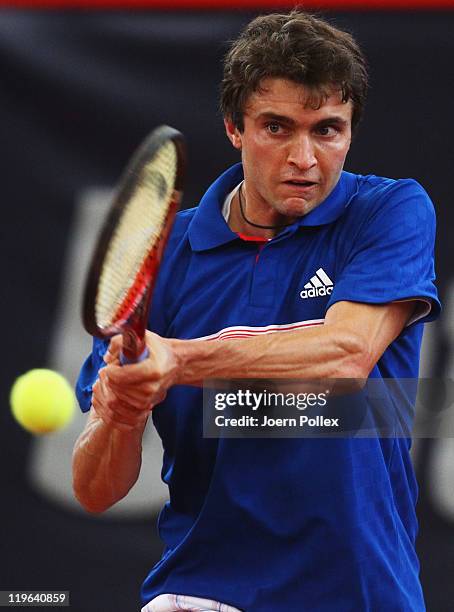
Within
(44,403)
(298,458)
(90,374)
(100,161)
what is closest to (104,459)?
(90,374)

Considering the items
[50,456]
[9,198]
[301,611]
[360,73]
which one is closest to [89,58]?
[9,198]

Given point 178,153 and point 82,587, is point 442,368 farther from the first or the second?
point 178,153

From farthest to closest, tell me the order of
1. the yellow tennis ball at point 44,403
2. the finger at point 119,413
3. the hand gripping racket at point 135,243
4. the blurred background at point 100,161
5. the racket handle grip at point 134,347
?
the blurred background at point 100,161 → the yellow tennis ball at point 44,403 → the finger at point 119,413 → the racket handle grip at point 134,347 → the hand gripping racket at point 135,243

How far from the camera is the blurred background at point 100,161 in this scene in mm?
3656

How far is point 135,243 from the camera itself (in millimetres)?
2012

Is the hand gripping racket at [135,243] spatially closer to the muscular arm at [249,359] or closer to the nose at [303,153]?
the muscular arm at [249,359]

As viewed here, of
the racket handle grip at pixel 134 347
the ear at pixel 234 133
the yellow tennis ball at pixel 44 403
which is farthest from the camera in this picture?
the yellow tennis ball at pixel 44 403

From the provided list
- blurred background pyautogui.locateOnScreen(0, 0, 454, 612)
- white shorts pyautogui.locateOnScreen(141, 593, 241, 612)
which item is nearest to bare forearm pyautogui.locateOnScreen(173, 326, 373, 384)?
white shorts pyautogui.locateOnScreen(141, 593, 241, 612)

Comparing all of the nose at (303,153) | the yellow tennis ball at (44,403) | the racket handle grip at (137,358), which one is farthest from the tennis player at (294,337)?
the yellow tennis ball at (44,403)

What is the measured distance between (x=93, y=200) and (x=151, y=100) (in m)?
0.34

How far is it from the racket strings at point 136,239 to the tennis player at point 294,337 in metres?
0.18

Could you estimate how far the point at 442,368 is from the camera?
364 centimetres

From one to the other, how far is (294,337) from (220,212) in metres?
0.55

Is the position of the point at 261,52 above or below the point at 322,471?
above
